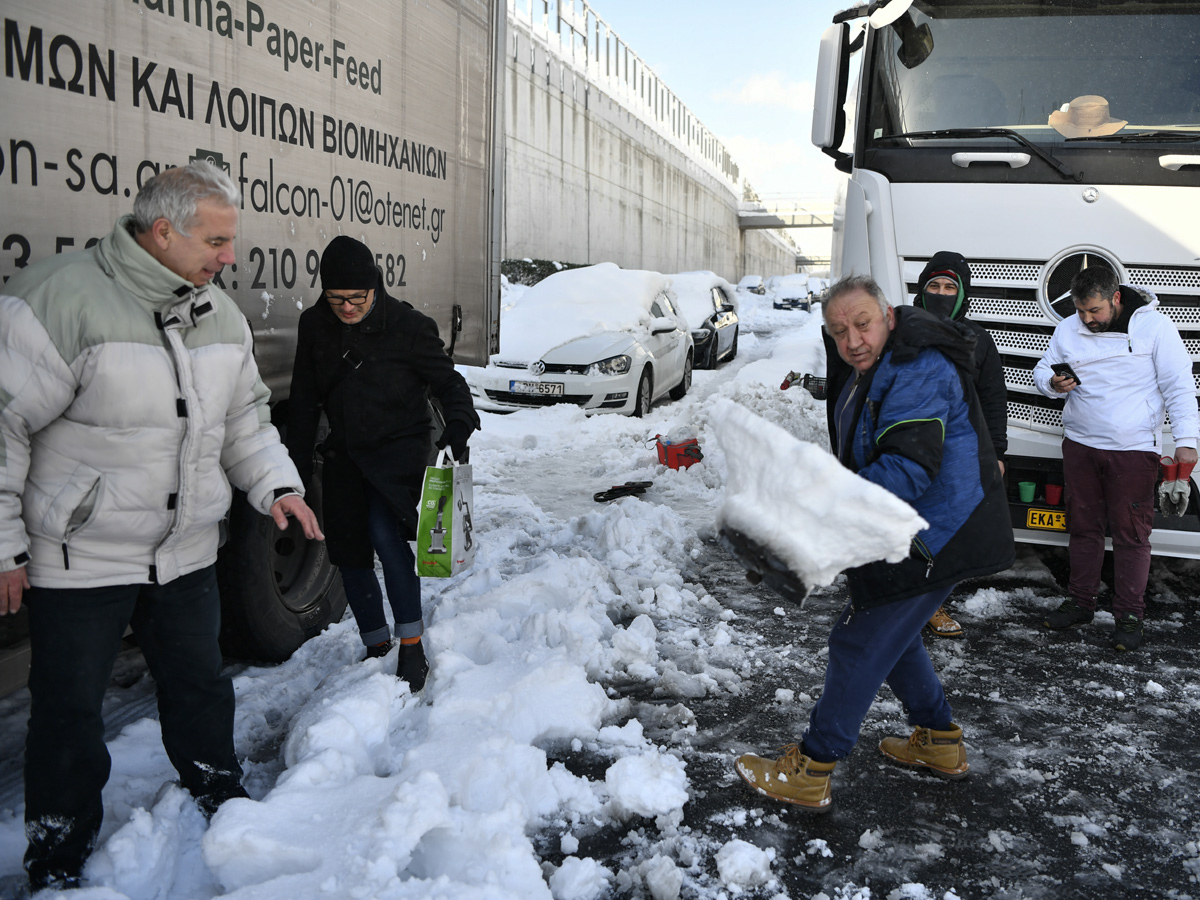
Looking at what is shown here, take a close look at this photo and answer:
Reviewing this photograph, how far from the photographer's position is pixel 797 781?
319 centimetres

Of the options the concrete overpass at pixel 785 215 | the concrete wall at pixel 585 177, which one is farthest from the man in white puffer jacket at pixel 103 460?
the concrete overpass at pixel 785 215

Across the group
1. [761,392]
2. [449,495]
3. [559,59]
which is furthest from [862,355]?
[559,59]

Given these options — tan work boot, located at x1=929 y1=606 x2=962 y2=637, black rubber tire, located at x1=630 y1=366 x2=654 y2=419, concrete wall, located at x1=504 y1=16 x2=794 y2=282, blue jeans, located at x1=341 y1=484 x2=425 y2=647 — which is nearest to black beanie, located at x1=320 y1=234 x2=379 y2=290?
blue jeans, located at x1=341 y1=484 x2=425 y2=647

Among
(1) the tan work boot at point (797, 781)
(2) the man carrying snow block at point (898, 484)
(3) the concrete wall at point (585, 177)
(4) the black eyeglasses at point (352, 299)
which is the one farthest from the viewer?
(3) the concrete wall at point (585, 177)

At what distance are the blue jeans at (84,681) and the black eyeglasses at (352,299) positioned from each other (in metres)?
1.27

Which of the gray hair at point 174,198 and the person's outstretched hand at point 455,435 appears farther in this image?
the person's outstretched hand at point 455,435

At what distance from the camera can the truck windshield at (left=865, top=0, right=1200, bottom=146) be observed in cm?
524

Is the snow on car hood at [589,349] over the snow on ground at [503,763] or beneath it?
over

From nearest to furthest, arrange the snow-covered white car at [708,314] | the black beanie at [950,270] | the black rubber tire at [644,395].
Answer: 1. the black beanie at [950,270]
2. the black rubber tire at [644,395]
3. the snow-covered white car at [708,314]

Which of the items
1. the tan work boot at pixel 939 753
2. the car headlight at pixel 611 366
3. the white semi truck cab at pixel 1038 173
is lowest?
the tan work boot at pixel 939 753

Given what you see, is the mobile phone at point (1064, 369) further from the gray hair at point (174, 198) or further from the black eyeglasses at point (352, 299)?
the gray hair at point (174, 198)

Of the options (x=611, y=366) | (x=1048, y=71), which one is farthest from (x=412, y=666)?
(x=611, y=366)

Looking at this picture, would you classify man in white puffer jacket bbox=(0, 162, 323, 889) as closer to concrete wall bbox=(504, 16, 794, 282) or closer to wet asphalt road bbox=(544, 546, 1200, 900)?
wet asphalt road bbox=(544, 546, 1200, 900)

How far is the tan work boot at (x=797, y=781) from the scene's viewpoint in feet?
10.4
